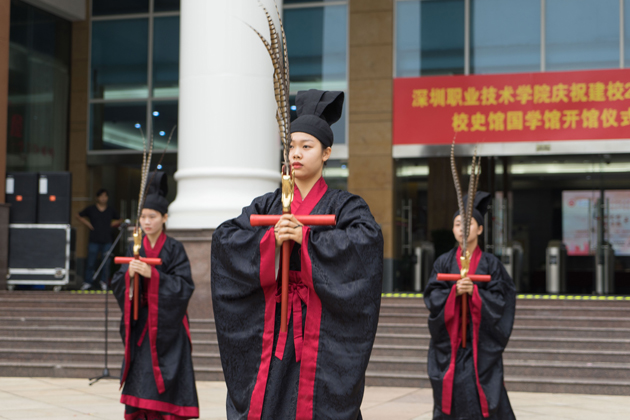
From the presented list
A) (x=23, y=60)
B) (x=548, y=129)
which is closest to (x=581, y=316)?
(x=548, y=129)

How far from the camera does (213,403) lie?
716cm

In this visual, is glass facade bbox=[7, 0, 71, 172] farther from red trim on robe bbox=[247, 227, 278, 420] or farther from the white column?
red trim on robe bbox=[247, 227, 278, 420]

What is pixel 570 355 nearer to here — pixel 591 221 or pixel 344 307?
pixel 591 221

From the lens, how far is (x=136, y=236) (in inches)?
218

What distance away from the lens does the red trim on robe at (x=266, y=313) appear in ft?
10.0

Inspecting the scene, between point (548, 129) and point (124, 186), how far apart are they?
8.56 meters

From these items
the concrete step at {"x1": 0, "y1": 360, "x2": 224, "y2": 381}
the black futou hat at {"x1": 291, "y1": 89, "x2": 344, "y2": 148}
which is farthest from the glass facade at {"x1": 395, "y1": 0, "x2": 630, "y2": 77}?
the black futou hat at {"x1": 291, "y1": 89, "x2": 344, "y2": 148}

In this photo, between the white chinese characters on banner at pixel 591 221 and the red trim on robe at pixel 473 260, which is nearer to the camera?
the red trim on robe at pixel 473 260

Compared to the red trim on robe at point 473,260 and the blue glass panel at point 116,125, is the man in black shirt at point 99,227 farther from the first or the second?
the red trim on robe at point 473,260

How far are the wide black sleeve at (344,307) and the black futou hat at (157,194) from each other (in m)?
3.00

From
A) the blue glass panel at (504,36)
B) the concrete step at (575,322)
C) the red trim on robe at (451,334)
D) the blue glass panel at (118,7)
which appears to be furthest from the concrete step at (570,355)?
the blue glass panel at (118,7)

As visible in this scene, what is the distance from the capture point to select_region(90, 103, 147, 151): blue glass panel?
1588 centimetres

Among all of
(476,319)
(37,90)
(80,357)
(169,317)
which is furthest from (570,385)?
(37,90)

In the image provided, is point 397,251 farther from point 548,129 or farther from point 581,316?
point 581,316
